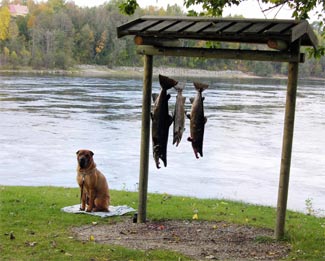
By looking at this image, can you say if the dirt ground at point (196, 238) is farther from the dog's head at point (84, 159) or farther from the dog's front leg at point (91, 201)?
the dog's head at point (84, 159)

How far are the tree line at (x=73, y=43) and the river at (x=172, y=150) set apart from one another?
56286mm

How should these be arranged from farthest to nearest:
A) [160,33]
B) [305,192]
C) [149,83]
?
[305,192] → [149,83] → [160,33]

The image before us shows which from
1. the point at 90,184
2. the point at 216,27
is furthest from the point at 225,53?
the point at 90,184

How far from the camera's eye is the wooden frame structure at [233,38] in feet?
23.2

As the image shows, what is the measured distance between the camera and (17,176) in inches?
643

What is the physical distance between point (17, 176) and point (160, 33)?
32.9 ft

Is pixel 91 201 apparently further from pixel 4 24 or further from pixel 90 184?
pixel 4 24

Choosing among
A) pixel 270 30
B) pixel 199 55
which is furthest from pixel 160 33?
pixel 270 30

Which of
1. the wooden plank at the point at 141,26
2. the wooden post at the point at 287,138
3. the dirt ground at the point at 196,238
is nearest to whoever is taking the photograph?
the dirt ground at the point at 196,238

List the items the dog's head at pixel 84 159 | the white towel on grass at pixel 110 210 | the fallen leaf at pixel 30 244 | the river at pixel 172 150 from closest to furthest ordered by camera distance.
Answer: the fallen leaf at pixel 30 244 < the dog's head at pixel 84 159 < the white towel on grass at pixel 110 210 < the river at pixel 172 150

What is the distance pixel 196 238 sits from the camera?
754 cm

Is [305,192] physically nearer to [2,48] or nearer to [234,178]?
[234,178]

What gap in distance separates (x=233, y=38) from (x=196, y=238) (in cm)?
267

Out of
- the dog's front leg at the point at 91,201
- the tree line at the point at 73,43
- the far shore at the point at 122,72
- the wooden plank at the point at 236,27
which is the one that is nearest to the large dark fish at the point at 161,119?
the wooden plank at the point at 236,27
